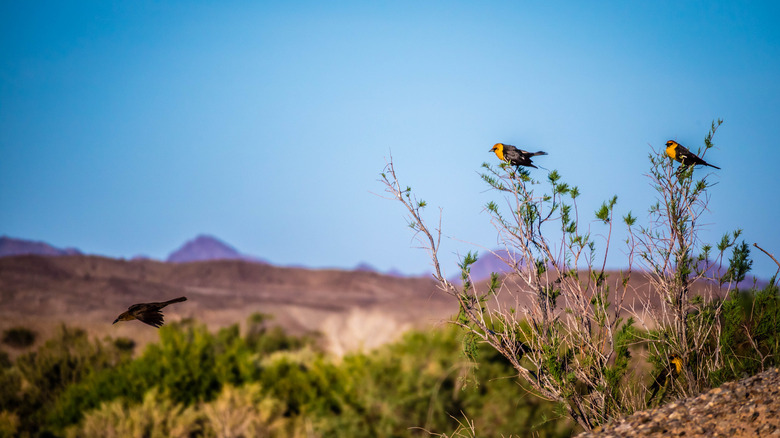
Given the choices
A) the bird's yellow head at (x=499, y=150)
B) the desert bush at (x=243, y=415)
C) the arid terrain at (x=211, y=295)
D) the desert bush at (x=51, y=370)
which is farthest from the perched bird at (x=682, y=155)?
the arid terrain at (x=211, y=295)

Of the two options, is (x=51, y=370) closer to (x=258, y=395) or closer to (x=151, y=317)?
(x=258, y=395)

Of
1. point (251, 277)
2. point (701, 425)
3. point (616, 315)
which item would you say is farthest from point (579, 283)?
point (251, 277)

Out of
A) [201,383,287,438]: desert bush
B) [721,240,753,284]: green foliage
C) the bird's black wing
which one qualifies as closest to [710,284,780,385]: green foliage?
[721,240,753,284]: green foliage

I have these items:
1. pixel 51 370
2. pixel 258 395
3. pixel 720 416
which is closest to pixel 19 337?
pixel 51 370

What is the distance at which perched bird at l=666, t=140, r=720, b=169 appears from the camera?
5977 millimetres

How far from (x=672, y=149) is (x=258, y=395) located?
19.5m

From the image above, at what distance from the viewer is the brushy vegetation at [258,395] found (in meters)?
21.0

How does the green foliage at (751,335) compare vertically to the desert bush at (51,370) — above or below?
above

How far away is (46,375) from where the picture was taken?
30.7 m

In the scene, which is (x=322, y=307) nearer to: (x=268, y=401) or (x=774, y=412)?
(x=268, y=401)

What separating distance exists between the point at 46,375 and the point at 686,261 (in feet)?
99.8

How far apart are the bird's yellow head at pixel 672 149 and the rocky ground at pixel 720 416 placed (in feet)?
6.00

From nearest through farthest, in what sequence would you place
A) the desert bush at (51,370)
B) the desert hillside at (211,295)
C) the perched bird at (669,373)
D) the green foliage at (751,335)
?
the green foliage at (751,335), the perched bird at (669,373), the desert bush at (51,370), the desert hillside at (211,295)

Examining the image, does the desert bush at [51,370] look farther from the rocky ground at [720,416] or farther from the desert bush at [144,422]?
the rocky ground at [720,416]
